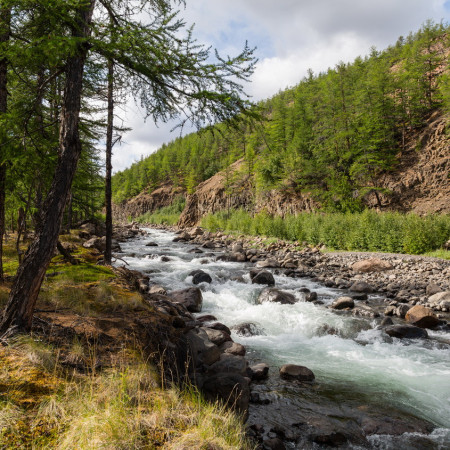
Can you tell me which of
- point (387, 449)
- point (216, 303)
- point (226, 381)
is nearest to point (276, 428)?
point (226, 381)

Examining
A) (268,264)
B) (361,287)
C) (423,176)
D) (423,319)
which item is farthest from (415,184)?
(423,319)

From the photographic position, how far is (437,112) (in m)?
31.1

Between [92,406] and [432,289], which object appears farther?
[432,289]

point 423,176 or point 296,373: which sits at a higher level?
point 423,176

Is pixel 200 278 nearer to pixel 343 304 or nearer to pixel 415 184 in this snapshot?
pixel 343 304

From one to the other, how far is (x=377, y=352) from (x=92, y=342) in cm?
715

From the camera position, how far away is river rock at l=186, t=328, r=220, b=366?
18.0 feet

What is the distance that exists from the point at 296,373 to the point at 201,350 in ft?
7.24

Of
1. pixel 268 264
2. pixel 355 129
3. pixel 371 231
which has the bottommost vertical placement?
pixel 268 264

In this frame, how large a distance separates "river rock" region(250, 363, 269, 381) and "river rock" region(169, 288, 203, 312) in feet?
14.3

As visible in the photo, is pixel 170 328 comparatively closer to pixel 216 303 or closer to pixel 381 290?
pixel 216 303

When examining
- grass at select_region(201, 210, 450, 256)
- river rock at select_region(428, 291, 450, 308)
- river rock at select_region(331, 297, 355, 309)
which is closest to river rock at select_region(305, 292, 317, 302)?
river rock at select_region(331, 297, 355, 309)

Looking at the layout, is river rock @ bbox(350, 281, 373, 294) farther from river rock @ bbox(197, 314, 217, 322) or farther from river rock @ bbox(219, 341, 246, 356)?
river rock @ bbox(219, 341, 246, 356)

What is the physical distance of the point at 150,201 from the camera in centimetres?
8706
